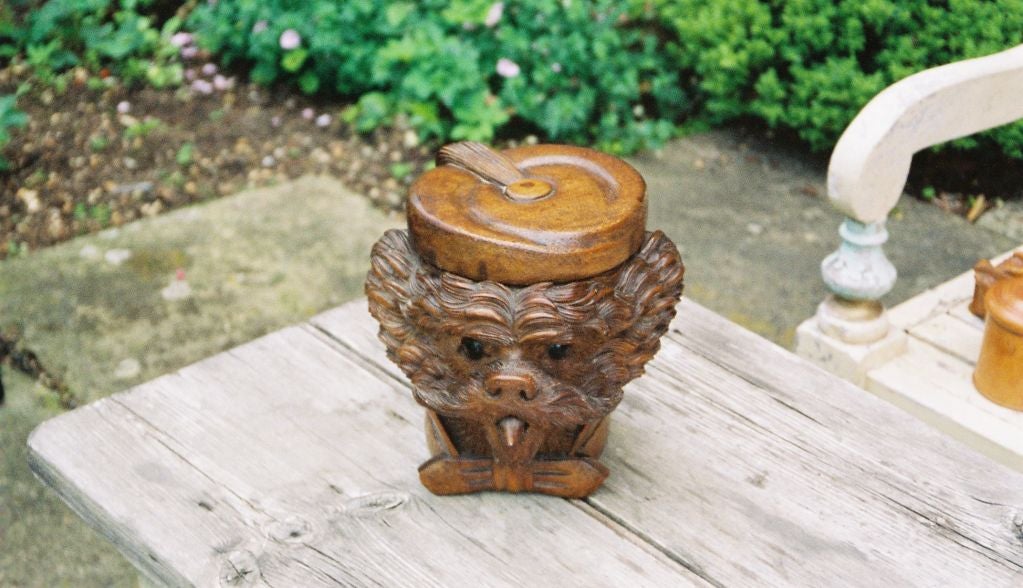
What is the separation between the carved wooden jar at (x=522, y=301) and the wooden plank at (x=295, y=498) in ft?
0.27

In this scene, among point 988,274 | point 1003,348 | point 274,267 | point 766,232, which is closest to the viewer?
point 1003,348

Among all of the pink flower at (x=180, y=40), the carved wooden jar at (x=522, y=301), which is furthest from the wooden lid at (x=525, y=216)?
the pink flower at (x=180, y=40)

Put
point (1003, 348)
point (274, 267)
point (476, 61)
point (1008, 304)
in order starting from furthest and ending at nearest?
point (476, 61) < point (274, 267) < point (1003, 348) < point (1008, 304)

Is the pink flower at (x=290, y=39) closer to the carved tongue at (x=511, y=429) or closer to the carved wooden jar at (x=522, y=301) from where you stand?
the carved wooden jar at (x=522, y=301)

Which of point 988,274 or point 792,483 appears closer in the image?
point 792,483

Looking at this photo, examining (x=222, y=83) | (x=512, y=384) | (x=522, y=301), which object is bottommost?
(x=222, y=83)

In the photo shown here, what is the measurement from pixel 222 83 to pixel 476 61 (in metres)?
1.15

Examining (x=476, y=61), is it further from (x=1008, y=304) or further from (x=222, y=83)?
(x=1008, y=304)

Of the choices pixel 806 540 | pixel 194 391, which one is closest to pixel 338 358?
pixel 194 391

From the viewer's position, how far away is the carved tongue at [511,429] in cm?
139

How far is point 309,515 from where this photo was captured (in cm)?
145

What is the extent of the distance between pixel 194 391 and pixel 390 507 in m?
0.45

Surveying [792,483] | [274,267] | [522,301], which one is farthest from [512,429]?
[274,267]

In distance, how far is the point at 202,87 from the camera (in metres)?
4.11
